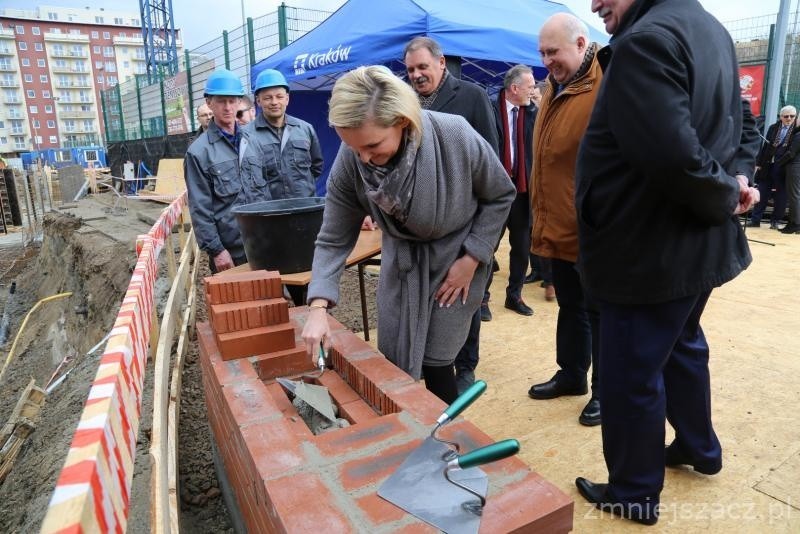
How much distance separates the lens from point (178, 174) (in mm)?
13070

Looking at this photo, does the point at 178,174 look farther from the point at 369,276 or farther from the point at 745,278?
the point at 745,278

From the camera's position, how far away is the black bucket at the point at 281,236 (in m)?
2.65

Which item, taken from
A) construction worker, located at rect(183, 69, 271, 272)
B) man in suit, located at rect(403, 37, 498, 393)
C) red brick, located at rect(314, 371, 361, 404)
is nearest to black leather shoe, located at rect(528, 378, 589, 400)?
man in suit, located at rect(403, 37, 498, 393)

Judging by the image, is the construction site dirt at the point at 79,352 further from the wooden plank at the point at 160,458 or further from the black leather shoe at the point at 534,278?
the black leather shoe at the point at 534,278

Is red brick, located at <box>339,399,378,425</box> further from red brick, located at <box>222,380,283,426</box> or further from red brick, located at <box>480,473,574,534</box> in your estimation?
red brick, located at <box>480,473,574,534</box>

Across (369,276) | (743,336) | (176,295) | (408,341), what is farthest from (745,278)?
(176,295)

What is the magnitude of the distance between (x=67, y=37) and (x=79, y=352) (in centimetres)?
8945

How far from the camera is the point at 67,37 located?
7675 cm

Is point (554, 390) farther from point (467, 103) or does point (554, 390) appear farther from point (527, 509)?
point (527, 509)

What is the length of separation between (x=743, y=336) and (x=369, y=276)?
3.68 metres

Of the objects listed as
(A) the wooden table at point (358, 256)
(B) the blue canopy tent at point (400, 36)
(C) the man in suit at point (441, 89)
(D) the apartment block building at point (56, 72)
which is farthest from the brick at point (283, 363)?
(D) the apartment block building at point (56, 72)

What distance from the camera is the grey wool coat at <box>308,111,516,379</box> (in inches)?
72.2

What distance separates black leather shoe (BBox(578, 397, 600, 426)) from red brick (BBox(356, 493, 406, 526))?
188 centimetres

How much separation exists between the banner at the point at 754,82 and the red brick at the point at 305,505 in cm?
1178
